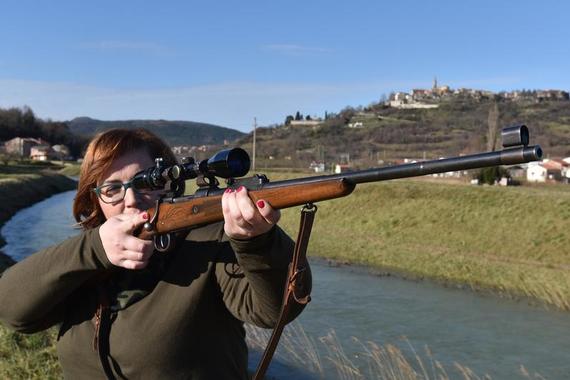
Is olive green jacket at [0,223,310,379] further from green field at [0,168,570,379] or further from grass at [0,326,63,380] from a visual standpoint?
green field at [0,168,570,379]

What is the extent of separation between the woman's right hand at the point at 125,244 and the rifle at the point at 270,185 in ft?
0.18

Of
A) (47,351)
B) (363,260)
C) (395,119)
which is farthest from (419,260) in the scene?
(395,119)

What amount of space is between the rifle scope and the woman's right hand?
0.20 metres

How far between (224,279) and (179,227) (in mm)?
277

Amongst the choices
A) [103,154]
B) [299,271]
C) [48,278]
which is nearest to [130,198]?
[103,154]

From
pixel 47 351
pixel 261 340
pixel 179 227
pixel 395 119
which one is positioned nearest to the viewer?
pixel 179 227

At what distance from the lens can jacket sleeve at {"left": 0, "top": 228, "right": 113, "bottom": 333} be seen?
87.5 inches

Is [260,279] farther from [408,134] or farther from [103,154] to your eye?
[408,134]

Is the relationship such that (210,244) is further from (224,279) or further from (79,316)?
(79,316)

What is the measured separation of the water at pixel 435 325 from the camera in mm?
10594

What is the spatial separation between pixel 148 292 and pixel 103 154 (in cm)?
67

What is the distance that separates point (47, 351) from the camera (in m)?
5.91

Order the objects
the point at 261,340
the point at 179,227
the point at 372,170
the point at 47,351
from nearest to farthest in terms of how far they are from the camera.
Answer: the point at 372,170
the point at 179,227
the point at 47,351
the point at 261,340

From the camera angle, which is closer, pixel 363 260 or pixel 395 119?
pixel 363 260
